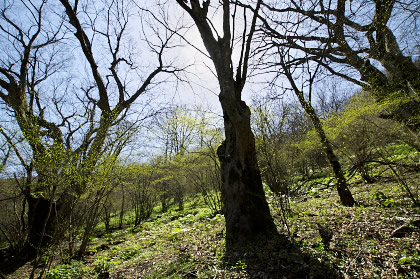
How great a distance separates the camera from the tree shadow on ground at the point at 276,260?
2175mm

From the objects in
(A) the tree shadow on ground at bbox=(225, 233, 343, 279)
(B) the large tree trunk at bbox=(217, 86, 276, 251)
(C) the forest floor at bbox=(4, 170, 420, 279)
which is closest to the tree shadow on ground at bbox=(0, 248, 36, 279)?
(C) the forest floor at bbox=(4, 170, 420, 279)

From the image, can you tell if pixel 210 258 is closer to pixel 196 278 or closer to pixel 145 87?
pixel 196 278

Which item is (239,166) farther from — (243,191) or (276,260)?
(276,260)

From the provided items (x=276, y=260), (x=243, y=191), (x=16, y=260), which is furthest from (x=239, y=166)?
(x=16, y=260)

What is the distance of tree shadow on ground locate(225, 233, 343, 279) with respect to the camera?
85.6 inches

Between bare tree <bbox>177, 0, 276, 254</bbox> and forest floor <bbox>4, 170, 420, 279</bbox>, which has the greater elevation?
bare tree <bbox>177, 0, 276, 254</bbox>

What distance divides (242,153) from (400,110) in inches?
208

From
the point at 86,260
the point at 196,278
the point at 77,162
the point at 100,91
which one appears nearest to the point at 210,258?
the point at 196,278

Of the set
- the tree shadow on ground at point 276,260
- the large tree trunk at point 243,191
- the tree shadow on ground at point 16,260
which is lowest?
the tree shadow on ground at point 16,260

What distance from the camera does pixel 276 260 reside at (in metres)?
2.57

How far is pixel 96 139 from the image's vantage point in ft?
15.5

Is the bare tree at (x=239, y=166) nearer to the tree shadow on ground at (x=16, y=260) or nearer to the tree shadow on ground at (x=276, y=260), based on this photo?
the tree shadow on ground at (x=276, y=260)

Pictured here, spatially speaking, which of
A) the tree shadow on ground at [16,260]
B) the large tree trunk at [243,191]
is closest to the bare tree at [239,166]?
the large tree trunk at [243,191]

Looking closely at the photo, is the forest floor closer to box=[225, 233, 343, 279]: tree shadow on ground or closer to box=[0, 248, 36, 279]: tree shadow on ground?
box=[225, 233, 343, 279]: tree shadow on ground
